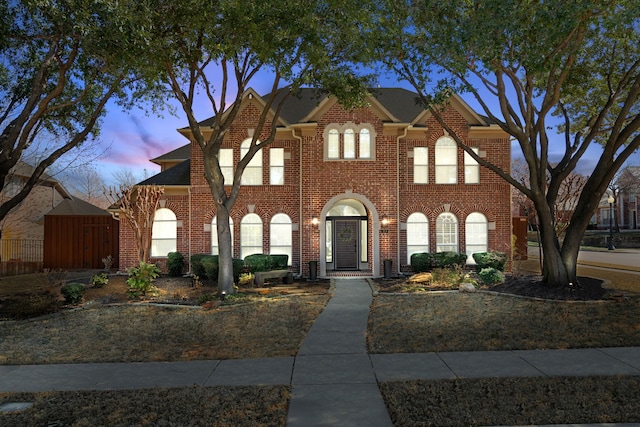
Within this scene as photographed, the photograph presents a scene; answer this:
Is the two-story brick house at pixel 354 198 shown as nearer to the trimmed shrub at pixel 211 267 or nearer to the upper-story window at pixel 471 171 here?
the upper-story window at pixel 471 171

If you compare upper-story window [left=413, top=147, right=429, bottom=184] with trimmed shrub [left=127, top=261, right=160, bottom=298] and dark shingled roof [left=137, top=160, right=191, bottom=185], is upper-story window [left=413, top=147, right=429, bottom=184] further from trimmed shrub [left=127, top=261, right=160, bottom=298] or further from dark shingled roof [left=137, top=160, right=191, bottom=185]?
trimmed shrub [left=127, top=261, right=160, bottom=298]

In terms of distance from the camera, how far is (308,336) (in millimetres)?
8695

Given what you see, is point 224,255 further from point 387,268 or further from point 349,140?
point 349,140

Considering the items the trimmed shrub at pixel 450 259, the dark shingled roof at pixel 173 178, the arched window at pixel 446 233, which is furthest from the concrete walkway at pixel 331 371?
the dark shingled roof at pixel 173 178

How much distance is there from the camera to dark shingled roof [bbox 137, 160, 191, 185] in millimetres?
19719

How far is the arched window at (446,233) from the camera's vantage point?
19.2m

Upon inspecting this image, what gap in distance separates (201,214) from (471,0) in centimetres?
1343

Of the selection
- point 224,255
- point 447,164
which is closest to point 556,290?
point 447,164

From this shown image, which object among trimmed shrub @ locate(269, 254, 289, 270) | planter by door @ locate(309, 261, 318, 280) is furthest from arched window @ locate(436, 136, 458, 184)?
trimmed shrub @ locate(269, 254, 289, 270)

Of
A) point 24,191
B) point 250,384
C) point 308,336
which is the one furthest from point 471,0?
point 24,191

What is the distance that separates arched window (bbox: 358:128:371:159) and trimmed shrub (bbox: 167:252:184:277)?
9.00 metres

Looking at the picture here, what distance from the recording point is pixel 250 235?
1919cm

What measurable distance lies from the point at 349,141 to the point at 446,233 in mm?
5919

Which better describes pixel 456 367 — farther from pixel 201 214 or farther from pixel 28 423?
pixel 201 214
